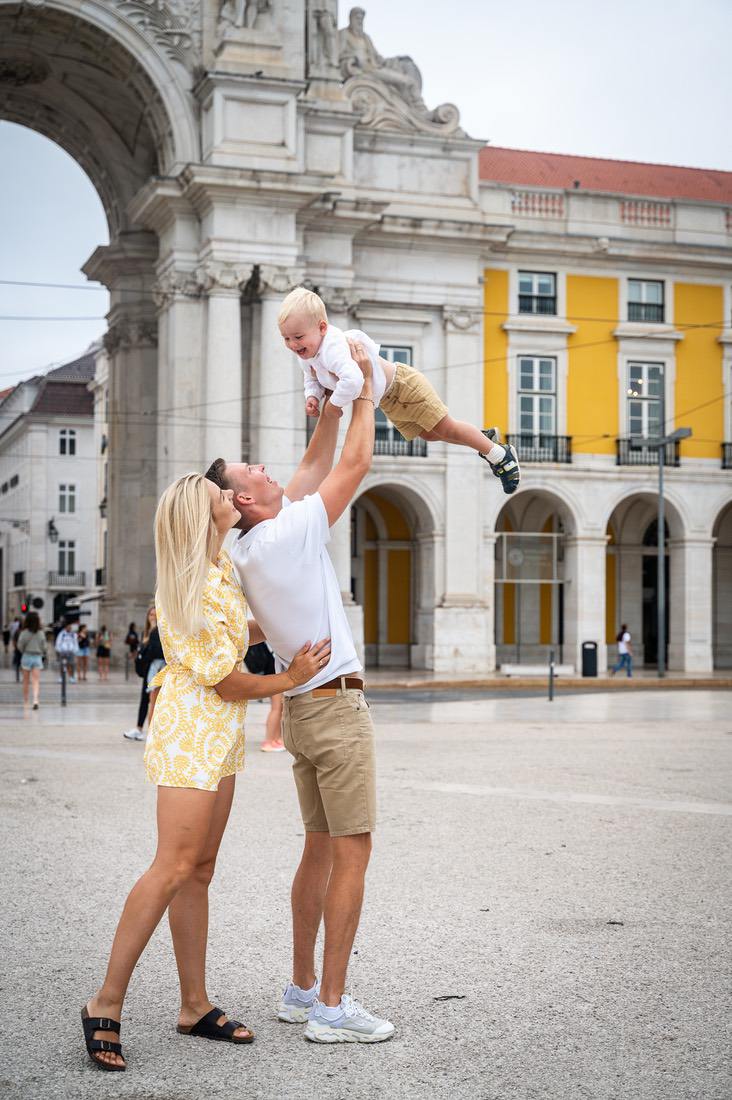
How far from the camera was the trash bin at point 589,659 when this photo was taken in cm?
3631

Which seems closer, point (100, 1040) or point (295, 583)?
point (100, 1040)

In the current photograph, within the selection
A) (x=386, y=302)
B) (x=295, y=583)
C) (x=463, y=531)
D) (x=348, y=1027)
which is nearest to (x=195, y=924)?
(x=348, y=1027)

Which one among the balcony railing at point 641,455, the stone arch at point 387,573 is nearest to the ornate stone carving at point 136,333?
the stone arch at point 387,573

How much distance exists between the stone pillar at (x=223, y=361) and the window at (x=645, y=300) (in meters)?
12.9

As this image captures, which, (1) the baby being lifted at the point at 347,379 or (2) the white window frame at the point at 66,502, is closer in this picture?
(1) the baby being lifted at the point at 347,379

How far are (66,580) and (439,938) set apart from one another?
7535 cm

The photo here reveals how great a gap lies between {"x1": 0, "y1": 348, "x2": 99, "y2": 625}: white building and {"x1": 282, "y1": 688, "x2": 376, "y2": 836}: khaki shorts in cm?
7479

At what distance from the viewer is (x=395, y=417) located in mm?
6156

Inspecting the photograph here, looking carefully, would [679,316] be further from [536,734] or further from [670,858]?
[670,858]

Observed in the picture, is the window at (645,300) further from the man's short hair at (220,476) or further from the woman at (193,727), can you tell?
the woman at (193,727)

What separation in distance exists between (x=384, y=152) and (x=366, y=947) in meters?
34.1

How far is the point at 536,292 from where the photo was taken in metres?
40.2

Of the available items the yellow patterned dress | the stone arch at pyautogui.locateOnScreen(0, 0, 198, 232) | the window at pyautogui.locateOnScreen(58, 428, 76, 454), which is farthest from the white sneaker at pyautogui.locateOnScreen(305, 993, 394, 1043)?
the window at pyautogui.locateOnScreen(58, 428, 76, 454)

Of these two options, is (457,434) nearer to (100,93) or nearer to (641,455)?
(100,93)
